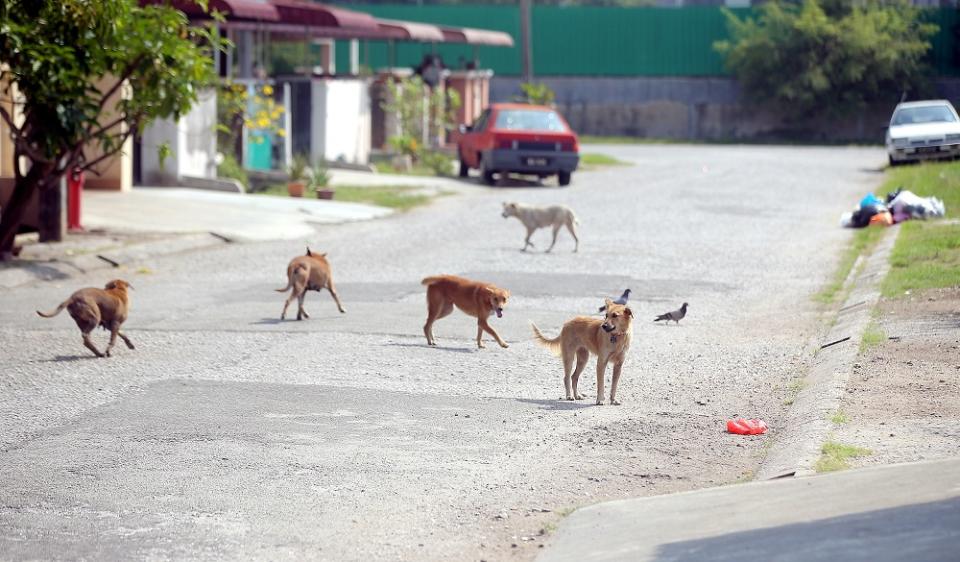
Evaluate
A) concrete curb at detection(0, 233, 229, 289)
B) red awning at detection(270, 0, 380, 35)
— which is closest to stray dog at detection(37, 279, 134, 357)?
concrete curb at detection(0, 233, 229, 289)

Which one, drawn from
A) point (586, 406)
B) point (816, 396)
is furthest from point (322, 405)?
point (816, 396)

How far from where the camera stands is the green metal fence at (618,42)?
54375 millimetres

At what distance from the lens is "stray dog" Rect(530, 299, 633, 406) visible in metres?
8.99

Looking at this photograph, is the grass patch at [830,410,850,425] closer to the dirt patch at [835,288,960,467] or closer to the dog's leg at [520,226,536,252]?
the dirt patch at [835,288,960,467]

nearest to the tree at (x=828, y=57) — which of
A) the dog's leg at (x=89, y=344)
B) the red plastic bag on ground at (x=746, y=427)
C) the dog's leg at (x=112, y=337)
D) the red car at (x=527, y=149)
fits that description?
the red car at (x=527, y=149)

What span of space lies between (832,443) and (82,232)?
1351 cm

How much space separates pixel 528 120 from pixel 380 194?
5855 millimetres

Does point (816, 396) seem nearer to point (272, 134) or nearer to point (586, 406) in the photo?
point (586, 406)

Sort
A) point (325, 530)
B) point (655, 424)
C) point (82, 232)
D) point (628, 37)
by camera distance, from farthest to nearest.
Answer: point (628, 37) → point (82, 232) → point (655, 424) → point (325, 530)

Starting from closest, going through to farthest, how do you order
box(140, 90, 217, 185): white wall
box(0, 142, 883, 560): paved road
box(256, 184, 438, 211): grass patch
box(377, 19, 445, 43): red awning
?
box(0, 142, 883, 560): paved road
box(140, 90, 217, 185): white wall
box(256, 184, 438, 211): grass patch
box(377, 19, 445, 43): red awning

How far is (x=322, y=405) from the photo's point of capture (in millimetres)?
9102

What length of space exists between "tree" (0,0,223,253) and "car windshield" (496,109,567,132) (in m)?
14.0

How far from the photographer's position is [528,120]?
31.3 meters

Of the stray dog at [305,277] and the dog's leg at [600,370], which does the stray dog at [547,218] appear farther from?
the dog's leg at [600,370]
